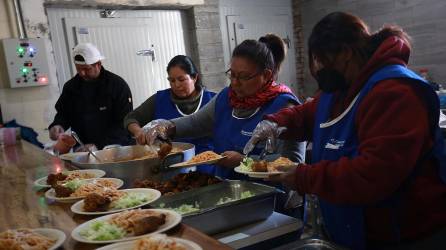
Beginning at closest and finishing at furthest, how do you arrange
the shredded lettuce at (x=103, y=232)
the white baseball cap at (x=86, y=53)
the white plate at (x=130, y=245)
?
the white plate at (x=130, y=245)
the shredded lettuce at (x=103, y=232)
the white baseball cap at (x=86, y=53)

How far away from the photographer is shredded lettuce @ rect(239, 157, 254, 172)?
1.67 m

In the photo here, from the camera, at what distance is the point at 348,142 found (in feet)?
4.65

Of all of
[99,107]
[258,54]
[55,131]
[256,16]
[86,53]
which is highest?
[256,16]

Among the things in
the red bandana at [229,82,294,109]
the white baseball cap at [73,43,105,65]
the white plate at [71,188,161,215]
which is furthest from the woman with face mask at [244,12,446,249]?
the white baseball cap at [73,43,105,65]

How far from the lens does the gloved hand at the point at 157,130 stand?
231cm

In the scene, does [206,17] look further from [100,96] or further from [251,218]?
[251,218]

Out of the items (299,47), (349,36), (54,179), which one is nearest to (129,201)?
(54,179)

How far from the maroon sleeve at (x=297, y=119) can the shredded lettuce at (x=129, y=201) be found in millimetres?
759

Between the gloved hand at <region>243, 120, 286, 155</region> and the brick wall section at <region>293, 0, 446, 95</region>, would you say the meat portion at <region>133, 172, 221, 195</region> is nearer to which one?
the gloved hand at <region>243, 120, 286, 155</region>

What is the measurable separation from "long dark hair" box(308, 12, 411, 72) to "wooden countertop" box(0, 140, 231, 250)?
0.80 meters

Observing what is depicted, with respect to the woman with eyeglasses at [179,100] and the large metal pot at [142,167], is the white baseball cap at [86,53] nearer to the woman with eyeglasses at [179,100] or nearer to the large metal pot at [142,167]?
the woman with eyeglasses at [179,100]

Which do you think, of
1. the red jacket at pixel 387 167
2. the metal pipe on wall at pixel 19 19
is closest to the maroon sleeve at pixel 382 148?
the red jacket at pixel 387 167

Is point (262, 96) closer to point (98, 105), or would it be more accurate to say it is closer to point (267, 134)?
point (267, 134)

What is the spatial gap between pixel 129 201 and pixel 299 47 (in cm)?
522
